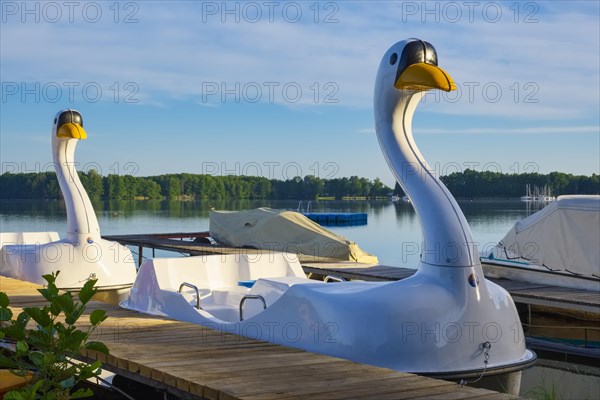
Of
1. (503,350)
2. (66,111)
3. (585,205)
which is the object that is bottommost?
(503,350)

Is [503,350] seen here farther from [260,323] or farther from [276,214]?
[276,214]

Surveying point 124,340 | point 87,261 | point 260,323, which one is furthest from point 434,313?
point 87,261

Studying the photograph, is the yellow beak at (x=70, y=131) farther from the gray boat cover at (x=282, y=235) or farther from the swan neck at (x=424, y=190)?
the gray boat cover at (x=282, y=235)

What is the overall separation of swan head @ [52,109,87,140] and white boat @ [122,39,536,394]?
600 cm

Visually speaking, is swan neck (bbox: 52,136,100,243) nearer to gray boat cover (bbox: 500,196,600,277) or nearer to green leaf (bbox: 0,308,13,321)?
gray boat cover (bbox: 500,196,600,277)

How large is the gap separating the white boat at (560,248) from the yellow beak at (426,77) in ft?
25.3

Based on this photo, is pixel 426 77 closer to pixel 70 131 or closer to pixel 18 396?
pixel 18 396

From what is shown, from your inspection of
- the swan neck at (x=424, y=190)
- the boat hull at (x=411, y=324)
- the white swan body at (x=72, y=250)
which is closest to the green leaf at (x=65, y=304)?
the boat hull at (x=411, y=324)

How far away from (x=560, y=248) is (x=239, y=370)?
10.0 meters

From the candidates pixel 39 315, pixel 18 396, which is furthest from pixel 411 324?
pixel 18 396

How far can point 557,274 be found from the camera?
1467 cm

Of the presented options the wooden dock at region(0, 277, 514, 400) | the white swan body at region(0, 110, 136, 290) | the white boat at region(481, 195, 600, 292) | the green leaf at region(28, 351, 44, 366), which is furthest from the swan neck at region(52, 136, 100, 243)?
the green leaf at region(28, 351, 44, 366)

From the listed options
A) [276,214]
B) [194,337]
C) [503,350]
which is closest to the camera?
[503,350]

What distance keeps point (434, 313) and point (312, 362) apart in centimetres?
110
